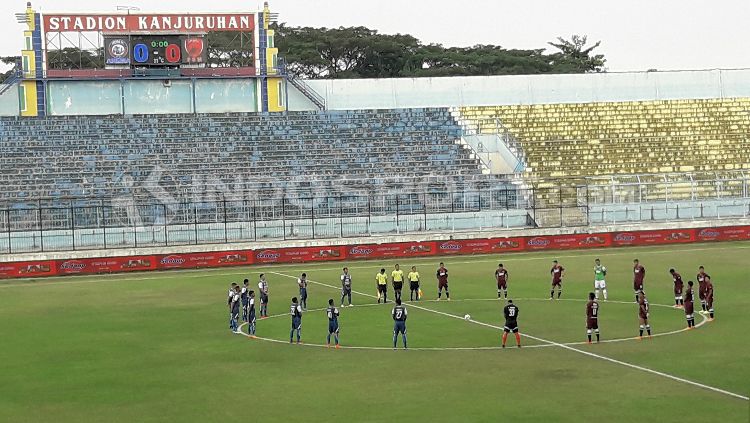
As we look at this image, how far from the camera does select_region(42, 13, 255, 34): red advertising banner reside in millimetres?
83875

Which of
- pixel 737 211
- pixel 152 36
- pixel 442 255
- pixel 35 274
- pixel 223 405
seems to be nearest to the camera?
pixel 223 405

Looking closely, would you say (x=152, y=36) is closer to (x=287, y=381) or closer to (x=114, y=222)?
(x=114, y=222)

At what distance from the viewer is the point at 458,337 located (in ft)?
119

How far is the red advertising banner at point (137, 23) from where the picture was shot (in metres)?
83.9

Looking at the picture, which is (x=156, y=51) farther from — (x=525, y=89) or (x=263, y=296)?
(x=263, y=296)

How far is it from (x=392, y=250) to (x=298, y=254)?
5417 mm

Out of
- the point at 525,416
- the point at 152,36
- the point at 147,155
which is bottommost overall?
the point at 525,416

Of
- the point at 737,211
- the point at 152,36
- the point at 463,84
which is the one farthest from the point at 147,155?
the point at 737,211

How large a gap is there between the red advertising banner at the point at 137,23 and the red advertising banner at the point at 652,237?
34159mm

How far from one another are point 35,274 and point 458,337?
32.4 meters

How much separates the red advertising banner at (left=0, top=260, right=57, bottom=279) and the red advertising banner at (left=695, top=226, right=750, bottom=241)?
1498 inches

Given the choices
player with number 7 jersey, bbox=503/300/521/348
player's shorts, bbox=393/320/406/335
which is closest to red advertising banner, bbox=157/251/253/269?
player's shorts, bbox=393/320/406/335

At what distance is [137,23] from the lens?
278 feet

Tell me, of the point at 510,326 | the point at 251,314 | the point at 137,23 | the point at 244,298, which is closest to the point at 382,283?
the point at 244,298
